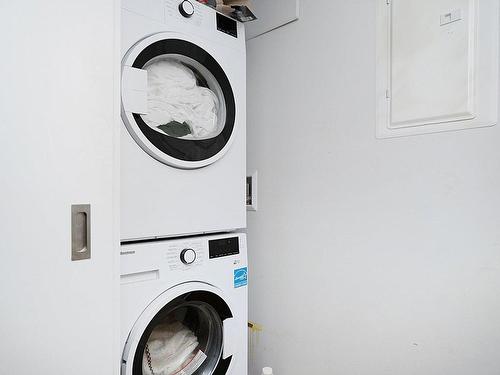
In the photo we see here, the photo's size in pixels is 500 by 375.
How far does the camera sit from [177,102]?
4.45 ft

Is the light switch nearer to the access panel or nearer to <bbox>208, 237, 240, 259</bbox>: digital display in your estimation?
the access panel

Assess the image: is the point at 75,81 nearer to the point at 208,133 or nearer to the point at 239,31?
the point at 208,133

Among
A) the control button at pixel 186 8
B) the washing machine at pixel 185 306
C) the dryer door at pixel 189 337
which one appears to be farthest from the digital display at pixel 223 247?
the control button at pixel 186 8

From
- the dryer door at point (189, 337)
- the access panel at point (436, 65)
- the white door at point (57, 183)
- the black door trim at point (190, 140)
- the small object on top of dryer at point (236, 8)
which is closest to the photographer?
the white door at point (57, 183)

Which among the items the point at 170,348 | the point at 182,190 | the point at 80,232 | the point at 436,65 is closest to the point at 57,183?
the point at 80,232

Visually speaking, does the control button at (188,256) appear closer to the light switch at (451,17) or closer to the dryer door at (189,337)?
the dryer door at (189,337)

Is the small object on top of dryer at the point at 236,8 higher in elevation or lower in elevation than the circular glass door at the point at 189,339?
higher

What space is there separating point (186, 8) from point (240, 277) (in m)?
1.12

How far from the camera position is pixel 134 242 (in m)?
1.23

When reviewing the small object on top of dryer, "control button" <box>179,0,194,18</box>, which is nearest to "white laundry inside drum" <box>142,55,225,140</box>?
"control button" <box>179,0,194,18</box>

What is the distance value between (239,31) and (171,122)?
0.57m

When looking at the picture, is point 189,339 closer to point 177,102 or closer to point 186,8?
point 177,102

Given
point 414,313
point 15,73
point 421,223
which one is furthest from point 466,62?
point 15,73

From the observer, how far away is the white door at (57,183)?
0.81 meters
